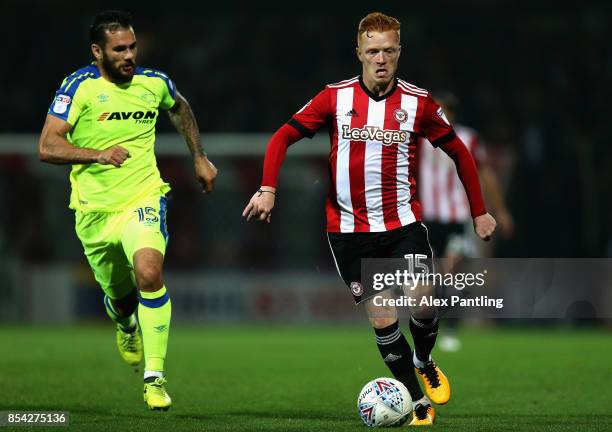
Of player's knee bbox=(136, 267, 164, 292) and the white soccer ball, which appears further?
player's knee bbox=(136, 267, 164, 292)

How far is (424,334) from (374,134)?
114 centimetres

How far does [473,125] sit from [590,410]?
11090 millimetres

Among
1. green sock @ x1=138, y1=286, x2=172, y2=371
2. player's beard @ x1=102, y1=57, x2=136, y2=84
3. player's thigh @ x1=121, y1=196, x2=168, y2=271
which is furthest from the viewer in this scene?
player's beard @ x1=102, y1=57, x2=136, y2=84

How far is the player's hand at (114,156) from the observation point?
6.27 metres

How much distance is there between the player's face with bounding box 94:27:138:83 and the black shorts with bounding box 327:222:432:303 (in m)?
1.55

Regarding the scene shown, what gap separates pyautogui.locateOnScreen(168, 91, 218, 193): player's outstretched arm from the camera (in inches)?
277

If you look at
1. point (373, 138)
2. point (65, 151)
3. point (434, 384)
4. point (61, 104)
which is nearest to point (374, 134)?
point (373, 138)

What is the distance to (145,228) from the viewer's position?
22.0 feet

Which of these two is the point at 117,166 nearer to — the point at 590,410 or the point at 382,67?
the point at 382,67

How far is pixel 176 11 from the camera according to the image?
60.8ft

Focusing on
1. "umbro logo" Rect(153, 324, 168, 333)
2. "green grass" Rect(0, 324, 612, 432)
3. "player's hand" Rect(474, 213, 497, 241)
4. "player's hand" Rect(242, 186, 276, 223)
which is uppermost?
"player's hand" Rect(242, 186, 276, 223)

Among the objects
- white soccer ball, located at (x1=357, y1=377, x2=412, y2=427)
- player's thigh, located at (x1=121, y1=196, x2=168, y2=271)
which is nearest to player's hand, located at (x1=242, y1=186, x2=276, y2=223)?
player's thigh, located at (x1=121, y1=196, x2=168, y2=271)

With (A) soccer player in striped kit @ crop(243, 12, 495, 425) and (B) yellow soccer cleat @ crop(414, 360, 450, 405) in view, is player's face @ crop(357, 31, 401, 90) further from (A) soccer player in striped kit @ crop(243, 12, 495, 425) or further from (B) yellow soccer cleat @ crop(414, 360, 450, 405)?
(B) yellow soccer cleat @ crop(414, 360, 450, 405)

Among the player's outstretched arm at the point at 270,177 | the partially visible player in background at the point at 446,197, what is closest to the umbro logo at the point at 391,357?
the player's outstretched arm at the point at 270,177
